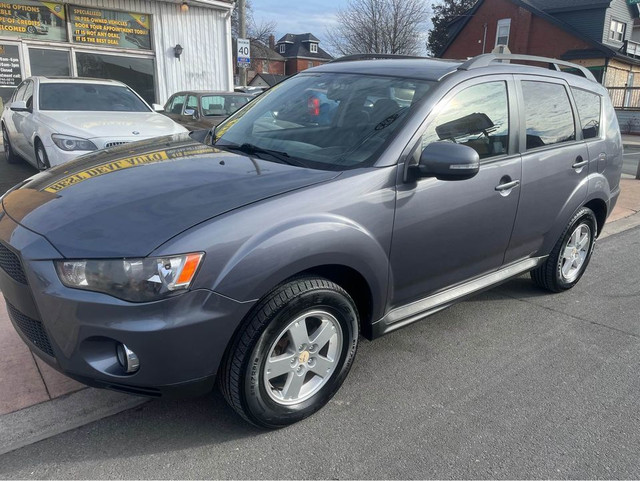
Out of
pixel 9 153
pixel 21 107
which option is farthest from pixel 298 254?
pixel 9 153

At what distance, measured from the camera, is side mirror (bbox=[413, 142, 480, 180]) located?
2.67 metres

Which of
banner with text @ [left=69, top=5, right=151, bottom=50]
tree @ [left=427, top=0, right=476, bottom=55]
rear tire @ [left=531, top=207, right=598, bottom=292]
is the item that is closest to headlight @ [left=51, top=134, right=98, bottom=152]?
rear tire @ [left=531, top=207, right=598, bottom=292]

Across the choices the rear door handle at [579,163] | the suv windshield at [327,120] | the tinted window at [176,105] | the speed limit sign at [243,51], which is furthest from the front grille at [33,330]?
the speed limit sign at [243,51]

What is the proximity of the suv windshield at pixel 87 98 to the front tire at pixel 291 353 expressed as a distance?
621 cm

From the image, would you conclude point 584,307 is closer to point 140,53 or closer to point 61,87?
point 61,87

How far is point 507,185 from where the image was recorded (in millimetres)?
3324

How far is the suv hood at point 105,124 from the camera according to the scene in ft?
21.0

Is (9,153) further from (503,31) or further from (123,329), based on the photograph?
(503,31)

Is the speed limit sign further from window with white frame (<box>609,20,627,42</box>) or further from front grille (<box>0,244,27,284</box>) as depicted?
window with white frame (<box>609,20,627,42</box>)

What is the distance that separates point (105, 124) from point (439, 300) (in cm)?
→ 519

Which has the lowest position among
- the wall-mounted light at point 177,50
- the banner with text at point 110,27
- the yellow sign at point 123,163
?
the yellow sign at point 123,163

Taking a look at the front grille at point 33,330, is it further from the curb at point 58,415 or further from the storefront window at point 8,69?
the storefront window at point 8,69

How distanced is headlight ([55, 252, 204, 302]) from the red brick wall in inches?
1320

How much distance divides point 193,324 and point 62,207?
89 centimetres
